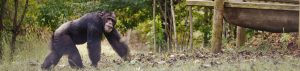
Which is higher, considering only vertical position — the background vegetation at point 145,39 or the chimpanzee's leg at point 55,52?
the chimpanzee's leg at point 55,52

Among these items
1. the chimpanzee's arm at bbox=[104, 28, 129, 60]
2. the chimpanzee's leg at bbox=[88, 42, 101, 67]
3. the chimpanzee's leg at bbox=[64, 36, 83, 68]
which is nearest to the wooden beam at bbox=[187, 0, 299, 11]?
the chimpanzee's arm at bbox=[104, 28, 129, 60]

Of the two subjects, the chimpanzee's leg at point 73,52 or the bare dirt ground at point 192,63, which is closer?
the bare dirt ground at point 192,63

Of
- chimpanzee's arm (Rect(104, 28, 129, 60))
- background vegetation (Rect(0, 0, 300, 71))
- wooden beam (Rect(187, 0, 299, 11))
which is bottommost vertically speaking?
background vegetation (Rect(0, 0, 300, 71))

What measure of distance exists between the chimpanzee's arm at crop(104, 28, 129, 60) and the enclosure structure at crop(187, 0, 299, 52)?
159cm

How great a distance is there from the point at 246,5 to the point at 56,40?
10.7ft

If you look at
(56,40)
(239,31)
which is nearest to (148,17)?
(239,31)

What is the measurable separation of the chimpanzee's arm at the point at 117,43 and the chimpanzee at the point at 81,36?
115 mm

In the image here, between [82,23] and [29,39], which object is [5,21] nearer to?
[29,39]

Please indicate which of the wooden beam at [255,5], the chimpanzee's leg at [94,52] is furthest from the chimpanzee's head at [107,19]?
the wooden beam at [255,5]

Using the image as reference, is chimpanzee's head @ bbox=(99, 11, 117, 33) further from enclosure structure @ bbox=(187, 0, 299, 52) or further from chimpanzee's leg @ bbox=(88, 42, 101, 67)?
enclosure structure @ bbox=(187, 0, 299, 52)

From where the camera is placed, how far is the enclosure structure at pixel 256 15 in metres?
9.44

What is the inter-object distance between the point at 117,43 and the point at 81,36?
0.66 metres

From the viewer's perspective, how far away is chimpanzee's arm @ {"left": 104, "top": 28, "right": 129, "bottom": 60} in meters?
9.09

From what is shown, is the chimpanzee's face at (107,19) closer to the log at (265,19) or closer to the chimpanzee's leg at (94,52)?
the chimpanzee's leg at (94,52)
